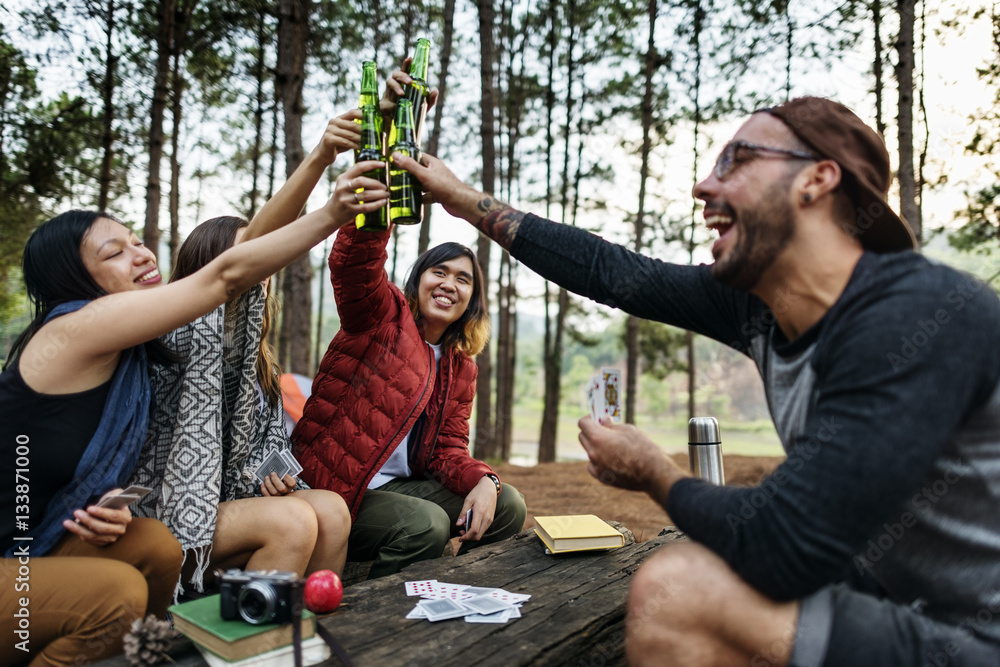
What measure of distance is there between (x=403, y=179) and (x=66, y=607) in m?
1.72

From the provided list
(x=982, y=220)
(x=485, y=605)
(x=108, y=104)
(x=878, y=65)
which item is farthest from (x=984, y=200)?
(x=108, y=104)

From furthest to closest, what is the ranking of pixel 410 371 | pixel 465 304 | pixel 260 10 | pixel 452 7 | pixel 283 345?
pixel 283 345 → pixel 452 7 → pixel 260 10 → pixel 465 304 → pixel 410 371

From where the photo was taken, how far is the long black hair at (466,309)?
3.44 meters

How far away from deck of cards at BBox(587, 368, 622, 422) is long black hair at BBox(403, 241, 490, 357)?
3.90 feet

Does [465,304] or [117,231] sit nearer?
[117,231]

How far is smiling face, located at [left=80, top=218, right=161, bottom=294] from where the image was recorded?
2072 mm

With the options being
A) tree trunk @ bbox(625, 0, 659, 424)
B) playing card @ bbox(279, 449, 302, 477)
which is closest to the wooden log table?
playing card @ bbox(279, 449, 302, 477)

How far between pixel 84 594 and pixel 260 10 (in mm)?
8099

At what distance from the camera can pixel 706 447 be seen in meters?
3.00

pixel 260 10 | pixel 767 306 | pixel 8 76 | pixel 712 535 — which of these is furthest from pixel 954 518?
pixel 8 76

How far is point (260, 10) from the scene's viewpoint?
26.3 ft

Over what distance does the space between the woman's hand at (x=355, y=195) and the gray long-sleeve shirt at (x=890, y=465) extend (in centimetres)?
130

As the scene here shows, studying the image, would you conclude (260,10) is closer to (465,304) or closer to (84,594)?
(465,304)

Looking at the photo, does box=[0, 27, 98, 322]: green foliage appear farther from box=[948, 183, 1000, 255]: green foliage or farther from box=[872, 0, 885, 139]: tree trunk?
box=[948, 183, 1000, 255]: green foliage
